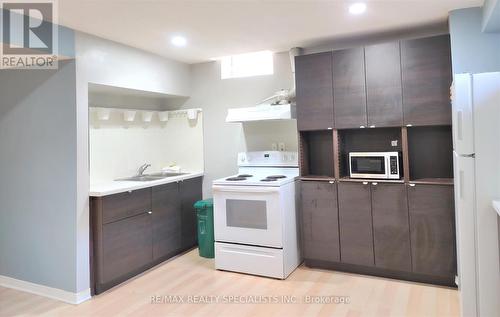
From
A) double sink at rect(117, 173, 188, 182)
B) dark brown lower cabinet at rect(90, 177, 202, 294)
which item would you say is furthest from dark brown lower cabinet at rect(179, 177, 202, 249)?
double sink at rect(117, 173, 188, 182)

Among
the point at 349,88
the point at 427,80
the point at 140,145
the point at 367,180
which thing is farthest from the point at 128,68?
the point at 427,80

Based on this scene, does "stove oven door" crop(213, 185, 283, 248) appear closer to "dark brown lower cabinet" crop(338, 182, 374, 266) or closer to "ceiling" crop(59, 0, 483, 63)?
"dark brown lower cabinet" crop(338, 182, 374, 266)

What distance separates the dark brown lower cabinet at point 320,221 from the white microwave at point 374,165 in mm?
273

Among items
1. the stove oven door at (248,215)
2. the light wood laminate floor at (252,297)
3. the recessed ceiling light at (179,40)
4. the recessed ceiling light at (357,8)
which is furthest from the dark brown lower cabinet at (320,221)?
the recessed ceiling light at (179,40)

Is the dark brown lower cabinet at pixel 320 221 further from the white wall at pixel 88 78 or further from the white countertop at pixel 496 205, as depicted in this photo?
the white wall at pixel 88 78

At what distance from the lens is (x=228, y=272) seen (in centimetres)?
359

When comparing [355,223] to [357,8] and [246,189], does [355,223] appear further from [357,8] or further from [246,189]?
[357,8]

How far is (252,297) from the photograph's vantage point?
118 inches

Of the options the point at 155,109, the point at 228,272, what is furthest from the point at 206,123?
the point at 228,272

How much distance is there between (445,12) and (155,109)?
3512 millimetres

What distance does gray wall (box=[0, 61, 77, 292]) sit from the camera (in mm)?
3039

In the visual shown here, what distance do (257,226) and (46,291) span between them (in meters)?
2.02

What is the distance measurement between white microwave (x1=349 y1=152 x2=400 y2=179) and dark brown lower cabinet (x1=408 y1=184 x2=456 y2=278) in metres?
0.23

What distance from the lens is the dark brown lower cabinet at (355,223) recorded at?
10.9 ft
